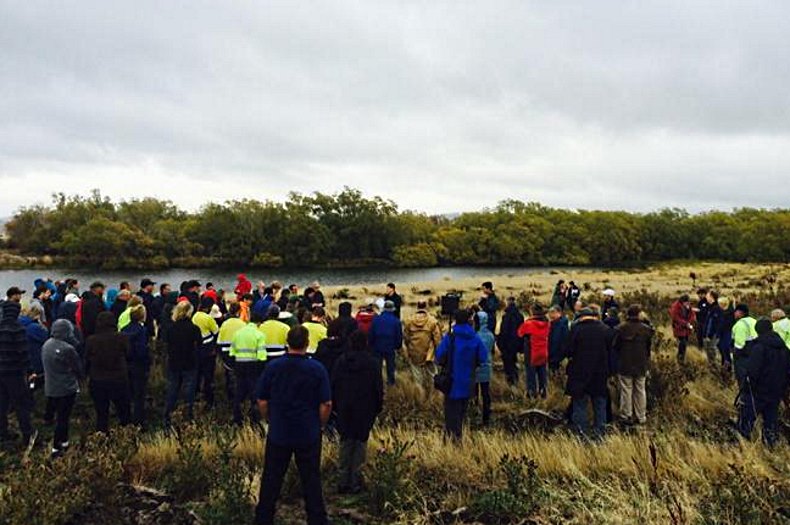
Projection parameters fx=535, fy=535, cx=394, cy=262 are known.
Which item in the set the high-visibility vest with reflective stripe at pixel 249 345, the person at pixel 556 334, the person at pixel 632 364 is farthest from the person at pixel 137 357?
the person at pixel 632 364

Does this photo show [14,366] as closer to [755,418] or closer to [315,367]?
[315,367]

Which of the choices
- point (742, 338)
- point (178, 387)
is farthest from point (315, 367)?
point (742, 338)

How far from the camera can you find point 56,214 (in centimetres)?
8794

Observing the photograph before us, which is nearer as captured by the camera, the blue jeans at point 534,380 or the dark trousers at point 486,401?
the dark trousers at point 486,401

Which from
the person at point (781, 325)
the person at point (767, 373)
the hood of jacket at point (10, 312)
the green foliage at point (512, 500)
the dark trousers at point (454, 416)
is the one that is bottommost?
the green foliage at point (512, 500)

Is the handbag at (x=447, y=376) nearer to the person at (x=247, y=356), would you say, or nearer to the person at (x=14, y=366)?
the person at (x=247, y=356)

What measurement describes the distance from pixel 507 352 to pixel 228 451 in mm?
5937

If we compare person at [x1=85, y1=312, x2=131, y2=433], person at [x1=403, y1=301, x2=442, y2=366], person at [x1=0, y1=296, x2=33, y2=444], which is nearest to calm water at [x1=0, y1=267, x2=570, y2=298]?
person at [x1=403, y1=301, x2=442, y2=366]

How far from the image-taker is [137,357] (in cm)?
770

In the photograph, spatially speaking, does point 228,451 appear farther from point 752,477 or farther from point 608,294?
point 608,294

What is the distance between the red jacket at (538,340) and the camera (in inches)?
358

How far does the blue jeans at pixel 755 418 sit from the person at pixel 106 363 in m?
8.11

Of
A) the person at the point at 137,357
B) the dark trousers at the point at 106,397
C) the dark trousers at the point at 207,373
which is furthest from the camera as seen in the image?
the dark trousers at the point at 207,373

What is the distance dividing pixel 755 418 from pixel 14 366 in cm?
989
